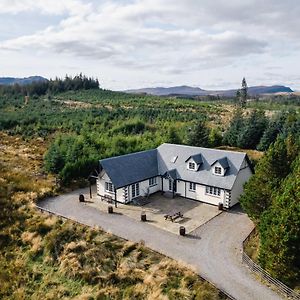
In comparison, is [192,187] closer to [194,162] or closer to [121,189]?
[194,162]

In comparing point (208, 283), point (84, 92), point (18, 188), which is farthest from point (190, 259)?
point (84, 92)

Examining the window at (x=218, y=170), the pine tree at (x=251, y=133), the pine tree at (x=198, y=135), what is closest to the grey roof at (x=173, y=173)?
the window at (x=218, y=170)

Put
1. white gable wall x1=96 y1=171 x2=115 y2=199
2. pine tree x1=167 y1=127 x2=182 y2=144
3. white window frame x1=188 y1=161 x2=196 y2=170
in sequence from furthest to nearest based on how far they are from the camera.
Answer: pine tree x1=167 y1=127 x2=182 y2=144, white window frame x1=188 y1=161 x2=196 y2=170, white gable wall x1=96 y1=171 x2=115 y2=199

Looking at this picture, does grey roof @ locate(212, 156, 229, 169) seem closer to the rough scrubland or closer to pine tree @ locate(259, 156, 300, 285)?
pine tree @ locate(259, 156, 300, 285)

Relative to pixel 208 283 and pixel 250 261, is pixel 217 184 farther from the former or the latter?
pixel 208 283

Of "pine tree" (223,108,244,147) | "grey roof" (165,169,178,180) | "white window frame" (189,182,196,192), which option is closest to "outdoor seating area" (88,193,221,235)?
"white window frame" (189,182,196,192)

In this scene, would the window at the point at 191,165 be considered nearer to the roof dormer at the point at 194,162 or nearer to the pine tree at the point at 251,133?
the roof dormer at the point at 194,162

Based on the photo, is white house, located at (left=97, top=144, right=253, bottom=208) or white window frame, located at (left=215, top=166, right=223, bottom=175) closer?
white house, located at (left=97, top=144, right=253, bottom=208)

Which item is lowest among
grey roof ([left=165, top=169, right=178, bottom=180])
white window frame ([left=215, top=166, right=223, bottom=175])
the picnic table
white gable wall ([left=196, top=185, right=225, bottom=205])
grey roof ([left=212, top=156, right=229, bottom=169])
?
the picnic table

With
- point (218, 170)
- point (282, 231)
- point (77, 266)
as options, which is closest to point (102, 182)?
point (218, 170)
